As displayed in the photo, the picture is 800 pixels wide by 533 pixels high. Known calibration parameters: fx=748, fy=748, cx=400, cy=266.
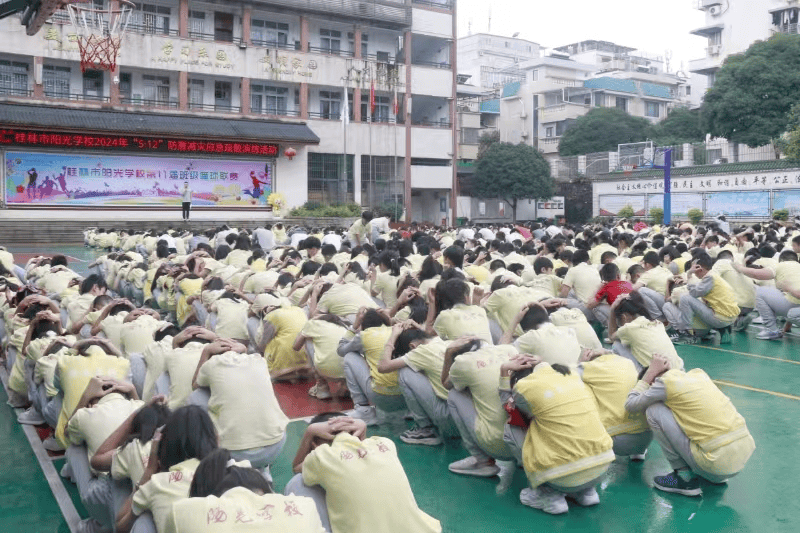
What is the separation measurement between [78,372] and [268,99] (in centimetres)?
2405

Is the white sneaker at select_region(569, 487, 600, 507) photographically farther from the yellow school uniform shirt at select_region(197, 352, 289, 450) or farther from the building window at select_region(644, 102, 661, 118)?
the building window at select_region(644, 102, 661, 118)

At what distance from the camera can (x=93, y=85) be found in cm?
2405

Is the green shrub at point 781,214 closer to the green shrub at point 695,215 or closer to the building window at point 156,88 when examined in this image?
the green shrub at point 695,215

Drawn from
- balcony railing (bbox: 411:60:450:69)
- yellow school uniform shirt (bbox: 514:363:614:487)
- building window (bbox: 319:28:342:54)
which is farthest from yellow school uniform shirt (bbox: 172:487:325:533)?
balcony railing (bbox: 411:60:450:69)

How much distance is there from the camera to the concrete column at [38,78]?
2259 cm

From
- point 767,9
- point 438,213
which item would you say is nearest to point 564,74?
point 767,9

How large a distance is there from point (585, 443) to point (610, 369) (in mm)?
692

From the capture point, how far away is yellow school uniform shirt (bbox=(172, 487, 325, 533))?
91.0 inches

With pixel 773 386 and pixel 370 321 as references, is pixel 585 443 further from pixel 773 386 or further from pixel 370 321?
pixel 773 386

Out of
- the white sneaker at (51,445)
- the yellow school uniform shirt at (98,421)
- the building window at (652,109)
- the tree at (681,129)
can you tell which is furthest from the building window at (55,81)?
the building window at (652,109)

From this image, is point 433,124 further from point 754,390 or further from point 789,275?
point 754,390

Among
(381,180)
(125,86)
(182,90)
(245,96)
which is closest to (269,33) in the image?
(245,96)

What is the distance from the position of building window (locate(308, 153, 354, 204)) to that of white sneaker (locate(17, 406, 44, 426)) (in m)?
22.4

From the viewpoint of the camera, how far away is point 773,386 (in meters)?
6.47
